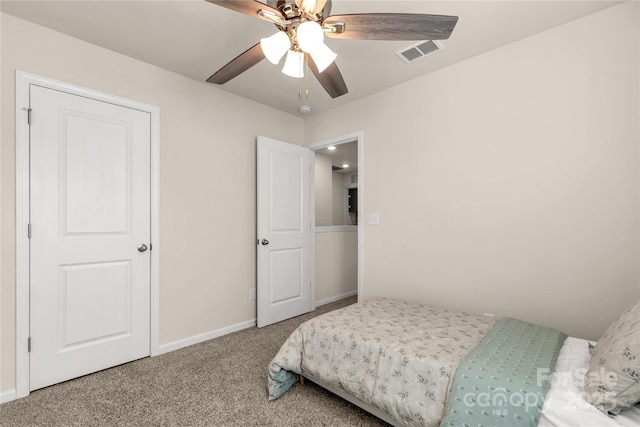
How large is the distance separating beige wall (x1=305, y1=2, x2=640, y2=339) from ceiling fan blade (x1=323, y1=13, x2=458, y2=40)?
1.17 meters

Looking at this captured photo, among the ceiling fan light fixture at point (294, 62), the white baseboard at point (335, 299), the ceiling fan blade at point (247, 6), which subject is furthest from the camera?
the white baseboard at point (335, 299)

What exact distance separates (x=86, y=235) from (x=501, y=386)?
2667mm

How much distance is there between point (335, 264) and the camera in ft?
13.7

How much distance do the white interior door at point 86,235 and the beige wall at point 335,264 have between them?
6.71ft

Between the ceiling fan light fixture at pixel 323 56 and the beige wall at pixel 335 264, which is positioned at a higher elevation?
the ceiling fan light fixture at pixel 323 56

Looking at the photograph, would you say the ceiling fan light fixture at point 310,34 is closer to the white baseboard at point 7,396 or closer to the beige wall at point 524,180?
the beige wall at point 524,180

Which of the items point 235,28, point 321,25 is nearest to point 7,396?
point 235,28

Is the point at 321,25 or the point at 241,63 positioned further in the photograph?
the point at 241,63

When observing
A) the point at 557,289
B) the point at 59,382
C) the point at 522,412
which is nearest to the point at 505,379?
the point at 522,412

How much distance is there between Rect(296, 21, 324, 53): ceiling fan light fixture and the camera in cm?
131

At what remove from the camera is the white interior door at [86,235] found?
78.2 inches

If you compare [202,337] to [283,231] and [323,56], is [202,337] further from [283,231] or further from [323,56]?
[323,56]

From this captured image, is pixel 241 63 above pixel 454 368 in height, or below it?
above

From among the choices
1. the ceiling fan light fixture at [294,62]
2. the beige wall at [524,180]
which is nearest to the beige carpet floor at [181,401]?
the beige wall at [524,180]
